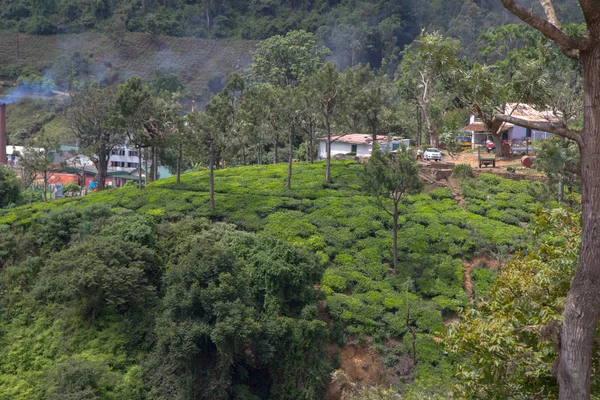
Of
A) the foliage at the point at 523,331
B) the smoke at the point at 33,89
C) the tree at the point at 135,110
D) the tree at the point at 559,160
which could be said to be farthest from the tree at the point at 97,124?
the smoke at the point at 33,89

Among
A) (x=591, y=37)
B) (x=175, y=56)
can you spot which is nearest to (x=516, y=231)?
(x=591, y=37)

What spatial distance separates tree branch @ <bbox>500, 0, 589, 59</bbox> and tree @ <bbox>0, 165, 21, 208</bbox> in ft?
116

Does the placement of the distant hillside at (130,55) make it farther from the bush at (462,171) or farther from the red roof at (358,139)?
the bush at (462,171)

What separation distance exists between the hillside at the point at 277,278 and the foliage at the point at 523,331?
8312 mm

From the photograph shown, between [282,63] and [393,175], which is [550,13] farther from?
[282,63]

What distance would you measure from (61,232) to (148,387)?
33.2 feet

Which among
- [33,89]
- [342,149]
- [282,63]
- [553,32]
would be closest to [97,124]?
[342,149]

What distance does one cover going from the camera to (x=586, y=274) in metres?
6.94

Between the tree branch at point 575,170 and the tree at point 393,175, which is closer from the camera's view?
the tree branch at point 575,170

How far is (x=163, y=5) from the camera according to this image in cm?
10225

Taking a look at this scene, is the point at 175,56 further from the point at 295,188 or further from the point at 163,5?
the point at 295,188

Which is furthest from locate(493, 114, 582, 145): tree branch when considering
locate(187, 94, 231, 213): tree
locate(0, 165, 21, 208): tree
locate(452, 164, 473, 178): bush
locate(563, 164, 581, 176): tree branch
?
locate(0, 165, 21, 208): tree

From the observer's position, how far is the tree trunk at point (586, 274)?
6762 mm

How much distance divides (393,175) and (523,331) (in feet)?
57.4
